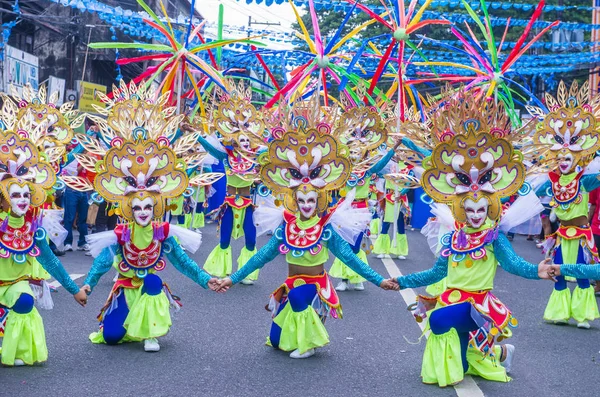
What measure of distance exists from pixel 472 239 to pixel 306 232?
50.8 inches

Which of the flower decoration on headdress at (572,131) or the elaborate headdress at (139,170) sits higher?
the flower decoration on headdress at (572,131)

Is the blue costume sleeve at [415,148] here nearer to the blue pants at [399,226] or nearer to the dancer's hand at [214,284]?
the dancer's hand at [214,284]

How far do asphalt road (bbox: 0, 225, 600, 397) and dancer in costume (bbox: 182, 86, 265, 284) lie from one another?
1069mm

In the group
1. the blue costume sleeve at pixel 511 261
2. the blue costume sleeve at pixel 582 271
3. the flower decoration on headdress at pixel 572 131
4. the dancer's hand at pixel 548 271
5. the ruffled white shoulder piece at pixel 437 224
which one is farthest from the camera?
the flower decoration on headdress at pixel 572 131

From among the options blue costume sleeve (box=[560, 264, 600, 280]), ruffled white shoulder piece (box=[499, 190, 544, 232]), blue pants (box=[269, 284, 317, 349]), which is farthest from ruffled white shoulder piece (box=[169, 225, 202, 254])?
blue costume sleeve (box=[560, 264, 600, 280])

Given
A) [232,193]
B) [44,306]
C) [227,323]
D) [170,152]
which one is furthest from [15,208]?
[232,193]

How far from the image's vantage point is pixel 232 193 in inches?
399

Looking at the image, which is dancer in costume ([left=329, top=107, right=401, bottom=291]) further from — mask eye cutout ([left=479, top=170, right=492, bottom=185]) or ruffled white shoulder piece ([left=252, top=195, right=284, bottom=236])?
mask eye cutout ([left=479, top=170, right=492, bottom=185])

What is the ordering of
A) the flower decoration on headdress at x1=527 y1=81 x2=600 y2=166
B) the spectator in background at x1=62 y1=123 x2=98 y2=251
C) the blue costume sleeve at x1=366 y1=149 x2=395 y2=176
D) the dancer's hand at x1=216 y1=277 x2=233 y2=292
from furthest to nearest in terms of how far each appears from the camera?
1. the spectator in background at x1=62 y1=123 x2=98 y2=251
2. the blue costume sleeve at x1=366 y1=149 x2=395 y2=176
3. the flower decoration on headdress at x1=527 y1=81 x2=600 y2=166
4. the dancer's hand at x1=216 y1=277 x2=233 y2=292

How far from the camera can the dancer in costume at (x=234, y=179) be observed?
32.6 ft

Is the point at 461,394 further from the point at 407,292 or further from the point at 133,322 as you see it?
the point at 407,292

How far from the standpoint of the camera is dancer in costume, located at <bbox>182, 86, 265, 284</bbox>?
32.6ft

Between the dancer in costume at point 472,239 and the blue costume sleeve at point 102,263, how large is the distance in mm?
2246

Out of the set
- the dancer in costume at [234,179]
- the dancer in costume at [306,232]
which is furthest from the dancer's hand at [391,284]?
the dancer in costume at [234,179]
